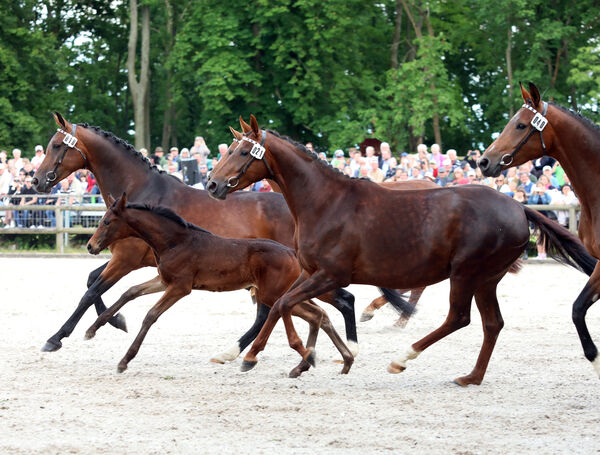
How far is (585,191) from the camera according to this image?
7449 millimetres

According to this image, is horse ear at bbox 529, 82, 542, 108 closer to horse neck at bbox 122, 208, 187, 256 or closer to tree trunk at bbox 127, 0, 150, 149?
horse neck at bbox 122, 208, 187, 256

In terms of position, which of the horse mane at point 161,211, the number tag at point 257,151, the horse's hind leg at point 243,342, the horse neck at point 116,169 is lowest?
the horse's hind leg at point 243,342

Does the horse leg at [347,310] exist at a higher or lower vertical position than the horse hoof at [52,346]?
higher

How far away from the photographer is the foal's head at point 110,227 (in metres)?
8.30

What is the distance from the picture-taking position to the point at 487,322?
→ 7.72 meters

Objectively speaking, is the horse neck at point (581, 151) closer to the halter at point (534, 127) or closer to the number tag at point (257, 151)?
the halter at point (534, 127)

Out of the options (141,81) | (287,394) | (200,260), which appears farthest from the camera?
(141,81)

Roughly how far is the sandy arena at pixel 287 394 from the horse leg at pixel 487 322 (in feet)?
0.62

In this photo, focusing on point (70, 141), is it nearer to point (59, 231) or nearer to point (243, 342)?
point (243, 342)

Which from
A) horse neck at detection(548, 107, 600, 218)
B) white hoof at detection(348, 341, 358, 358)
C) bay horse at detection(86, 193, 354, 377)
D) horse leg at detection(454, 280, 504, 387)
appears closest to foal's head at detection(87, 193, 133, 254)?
bay horse at detection(86, 193, 354, 377)

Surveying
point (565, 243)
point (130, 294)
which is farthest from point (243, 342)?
point (565, 243)

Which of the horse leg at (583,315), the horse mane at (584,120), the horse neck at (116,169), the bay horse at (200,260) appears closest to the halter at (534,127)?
the horse mane at (584,120)

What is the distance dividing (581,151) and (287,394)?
2876 mm

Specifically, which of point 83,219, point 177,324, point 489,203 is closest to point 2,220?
point 83,219
